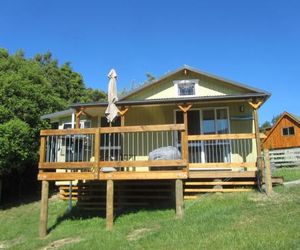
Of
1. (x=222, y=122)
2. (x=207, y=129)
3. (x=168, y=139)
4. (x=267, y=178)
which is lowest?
(x=267, y=178)

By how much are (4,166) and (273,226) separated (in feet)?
42.8

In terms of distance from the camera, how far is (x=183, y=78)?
1598 cm

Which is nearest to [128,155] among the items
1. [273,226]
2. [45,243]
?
[45,243]

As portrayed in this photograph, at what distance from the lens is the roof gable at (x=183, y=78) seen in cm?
1549

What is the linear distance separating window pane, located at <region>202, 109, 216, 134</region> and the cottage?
0.02 m

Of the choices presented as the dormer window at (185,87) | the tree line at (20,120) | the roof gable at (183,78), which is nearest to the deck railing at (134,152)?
the roof gable at (183,78)

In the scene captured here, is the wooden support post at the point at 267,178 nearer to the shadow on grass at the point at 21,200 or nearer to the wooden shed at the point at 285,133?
the shadow on grass at the point at 21,200

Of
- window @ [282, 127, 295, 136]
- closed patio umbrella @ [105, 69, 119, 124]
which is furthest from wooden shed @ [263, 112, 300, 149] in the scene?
closed patio umbrella @ [105, 69, 119, 124]

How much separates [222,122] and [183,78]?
2.66 metres

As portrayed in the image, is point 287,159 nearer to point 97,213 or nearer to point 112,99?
point 112,99

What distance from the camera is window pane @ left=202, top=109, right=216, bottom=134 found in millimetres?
14711

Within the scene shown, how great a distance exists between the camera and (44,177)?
1073 centimetres

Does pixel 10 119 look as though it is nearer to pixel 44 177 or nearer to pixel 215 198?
pixel 44 177

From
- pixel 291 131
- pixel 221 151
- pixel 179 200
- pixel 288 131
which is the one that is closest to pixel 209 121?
pixel 221 151
